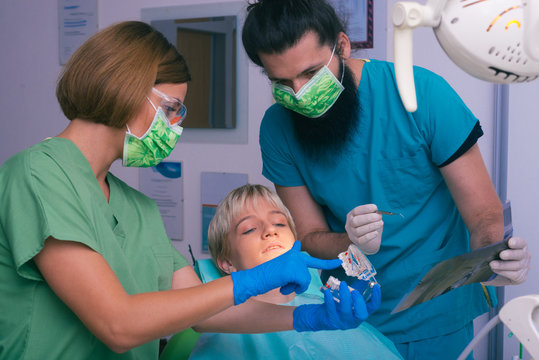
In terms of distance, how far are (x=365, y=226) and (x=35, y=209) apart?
0.76m

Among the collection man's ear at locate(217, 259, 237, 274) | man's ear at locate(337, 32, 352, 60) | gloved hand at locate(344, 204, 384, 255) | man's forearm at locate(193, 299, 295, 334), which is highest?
man's ear at locate(337, 32, 352, 60)

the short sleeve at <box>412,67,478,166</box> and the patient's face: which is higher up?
the short sleeve at <box>412,67,478,166</box>

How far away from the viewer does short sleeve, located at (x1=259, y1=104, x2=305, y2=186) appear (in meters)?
1.72

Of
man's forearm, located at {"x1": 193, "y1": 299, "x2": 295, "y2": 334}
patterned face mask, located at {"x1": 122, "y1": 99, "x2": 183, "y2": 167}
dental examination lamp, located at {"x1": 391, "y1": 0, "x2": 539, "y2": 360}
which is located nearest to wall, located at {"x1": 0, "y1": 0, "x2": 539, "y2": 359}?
man's forearm, located at {"x1": 193, "y1": 299, "x2": 295, "y2": 334}

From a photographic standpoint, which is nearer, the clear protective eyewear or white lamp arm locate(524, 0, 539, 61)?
white lamp arm locate(524, 0, 539, 61)

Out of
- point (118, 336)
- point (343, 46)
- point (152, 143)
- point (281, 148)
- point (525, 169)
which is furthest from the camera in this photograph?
point (525, 169)

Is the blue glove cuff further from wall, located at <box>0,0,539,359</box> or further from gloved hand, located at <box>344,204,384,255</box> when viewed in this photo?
wall, located at <box>0,0,539,359</box>

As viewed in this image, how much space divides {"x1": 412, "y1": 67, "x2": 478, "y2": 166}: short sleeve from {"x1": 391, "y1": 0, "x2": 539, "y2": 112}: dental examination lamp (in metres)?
0.79

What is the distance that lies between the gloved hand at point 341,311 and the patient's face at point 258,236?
12.8 inches

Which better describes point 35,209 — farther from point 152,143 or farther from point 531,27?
point 531,27

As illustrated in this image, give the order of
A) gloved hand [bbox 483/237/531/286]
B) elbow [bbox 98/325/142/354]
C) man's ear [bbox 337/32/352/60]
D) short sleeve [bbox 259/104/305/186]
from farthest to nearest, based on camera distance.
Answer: short sleeve [bbox 259/104/305/186], man's ear [bbox 337/32/352/60], gloved hand [bbox 483/237/531/286], elbow [bbox 98/325/142/354]

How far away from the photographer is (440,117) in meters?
1.52

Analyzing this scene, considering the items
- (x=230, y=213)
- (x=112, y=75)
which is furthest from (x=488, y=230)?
(x=112, y=75)

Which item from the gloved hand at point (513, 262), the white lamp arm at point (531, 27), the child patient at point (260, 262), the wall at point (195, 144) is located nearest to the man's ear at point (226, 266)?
the child patient at point (260, 262)
